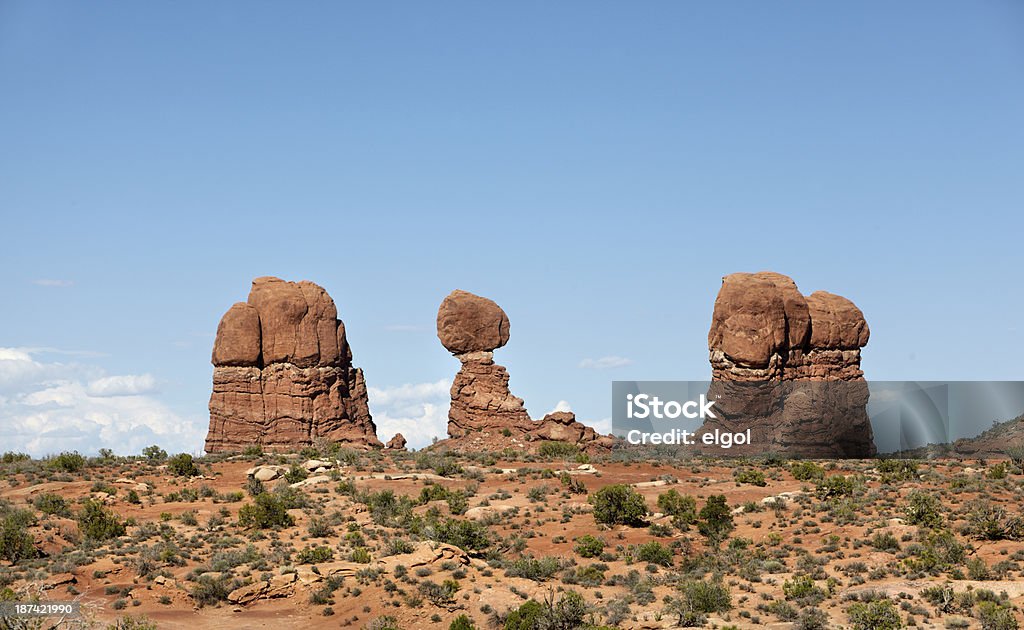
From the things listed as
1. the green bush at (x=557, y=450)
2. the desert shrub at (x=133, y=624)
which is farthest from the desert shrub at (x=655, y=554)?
the green bush at (x=557, y=450)

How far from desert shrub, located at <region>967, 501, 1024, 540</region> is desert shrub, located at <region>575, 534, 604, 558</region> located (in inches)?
478

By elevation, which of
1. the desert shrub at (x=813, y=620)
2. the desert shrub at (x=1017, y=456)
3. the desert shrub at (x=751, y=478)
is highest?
the desert shrub at (x=1017, y=456)

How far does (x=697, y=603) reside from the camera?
3067cm

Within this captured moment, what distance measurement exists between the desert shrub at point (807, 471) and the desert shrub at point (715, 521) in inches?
344

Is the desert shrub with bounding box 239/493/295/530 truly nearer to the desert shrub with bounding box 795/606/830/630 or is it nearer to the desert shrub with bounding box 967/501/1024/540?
the desert shrub with bounding box 795/606/830/630

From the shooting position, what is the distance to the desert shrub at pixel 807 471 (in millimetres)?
49662

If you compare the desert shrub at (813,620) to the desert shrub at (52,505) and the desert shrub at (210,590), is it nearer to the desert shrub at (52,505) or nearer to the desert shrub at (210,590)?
the desert shrub at (210,590)

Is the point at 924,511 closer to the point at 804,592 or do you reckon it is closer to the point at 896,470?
the point at 804,592

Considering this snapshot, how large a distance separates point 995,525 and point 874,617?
9.94 m

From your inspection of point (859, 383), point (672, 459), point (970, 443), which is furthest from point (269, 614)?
point (970, 443)

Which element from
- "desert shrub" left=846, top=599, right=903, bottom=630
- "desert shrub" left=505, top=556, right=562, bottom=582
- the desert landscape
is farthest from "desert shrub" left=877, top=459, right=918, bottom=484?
"desert shrub" left=846, top=599, right=903, bottom=630

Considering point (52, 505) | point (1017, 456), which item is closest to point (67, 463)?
point (52, 505)

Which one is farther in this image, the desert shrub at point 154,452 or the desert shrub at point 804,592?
the desert shrub at point 154,452

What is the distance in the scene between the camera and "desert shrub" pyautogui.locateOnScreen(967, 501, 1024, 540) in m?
35.8
